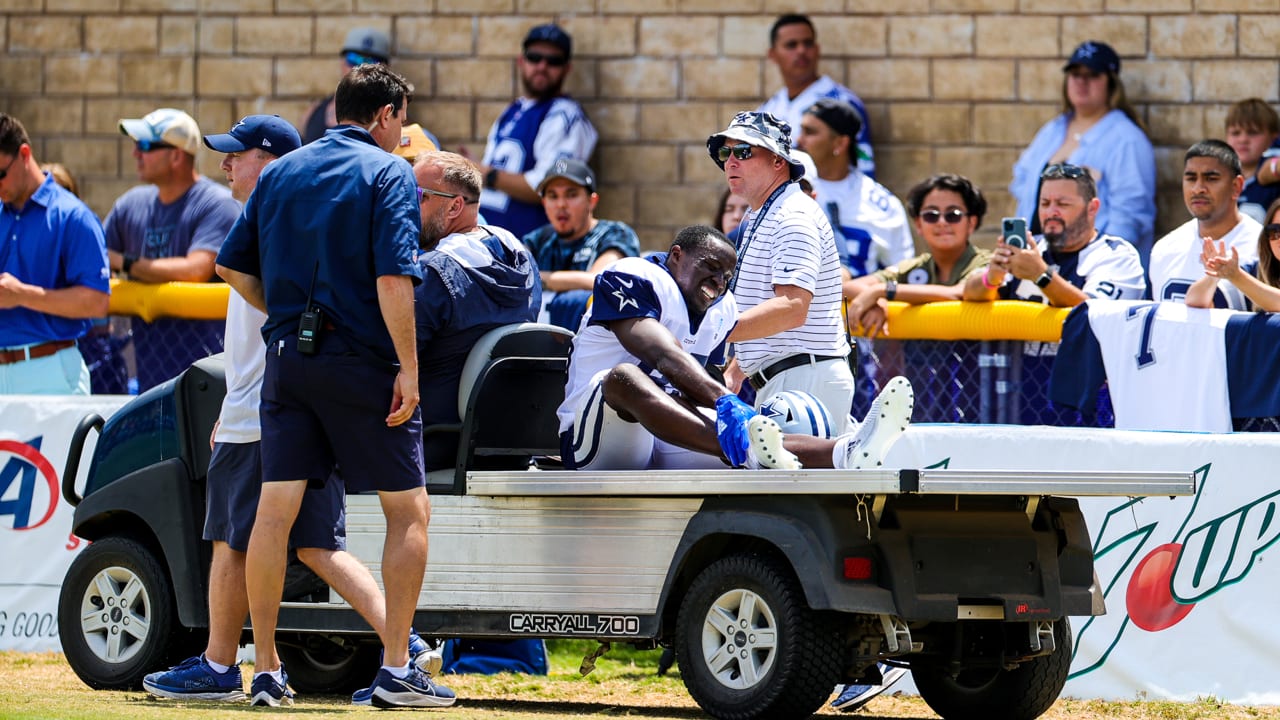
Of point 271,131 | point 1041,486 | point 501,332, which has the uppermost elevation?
point 271,131

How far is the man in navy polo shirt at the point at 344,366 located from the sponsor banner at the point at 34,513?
10.7 ft

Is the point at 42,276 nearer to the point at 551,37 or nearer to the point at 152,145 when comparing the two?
the point at 152,145

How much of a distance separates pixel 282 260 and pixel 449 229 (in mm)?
1351

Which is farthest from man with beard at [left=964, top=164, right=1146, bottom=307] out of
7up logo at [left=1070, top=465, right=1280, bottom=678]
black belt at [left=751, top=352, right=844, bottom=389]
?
black belt at [left=751, top=352, right=844, bottom=389]

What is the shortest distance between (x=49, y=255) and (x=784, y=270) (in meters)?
4.06

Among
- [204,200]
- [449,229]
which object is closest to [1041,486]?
[449,229]

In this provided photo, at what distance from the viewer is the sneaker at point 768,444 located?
6.30 metres

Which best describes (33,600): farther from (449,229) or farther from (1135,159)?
(1135,159)

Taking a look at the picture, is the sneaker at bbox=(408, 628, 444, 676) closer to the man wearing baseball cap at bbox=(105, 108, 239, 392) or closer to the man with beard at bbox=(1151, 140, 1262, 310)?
the man wearing baseball cap at bbox=(105, 108, 239, 392)

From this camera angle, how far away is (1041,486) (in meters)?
5.82

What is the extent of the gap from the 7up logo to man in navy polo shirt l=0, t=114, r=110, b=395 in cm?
486

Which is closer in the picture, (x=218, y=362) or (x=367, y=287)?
(x=367, y=287)

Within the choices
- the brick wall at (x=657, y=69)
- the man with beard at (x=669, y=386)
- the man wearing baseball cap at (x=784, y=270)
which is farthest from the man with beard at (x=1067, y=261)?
the brick wall at (x=657, y=69)

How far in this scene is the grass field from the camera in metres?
6.07
